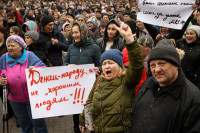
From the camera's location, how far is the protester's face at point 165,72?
1548mm

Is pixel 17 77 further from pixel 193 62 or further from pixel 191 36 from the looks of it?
pixel 191 36

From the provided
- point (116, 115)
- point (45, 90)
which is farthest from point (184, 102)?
point (45, 90)

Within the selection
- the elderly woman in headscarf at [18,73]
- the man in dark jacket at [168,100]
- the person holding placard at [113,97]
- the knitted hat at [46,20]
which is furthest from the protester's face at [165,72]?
the knitted hat at [46,20]

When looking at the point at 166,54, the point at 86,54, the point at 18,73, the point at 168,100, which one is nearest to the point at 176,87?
the point at 168,100

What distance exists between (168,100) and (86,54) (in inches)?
77.3

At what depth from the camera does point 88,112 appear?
2.36 m

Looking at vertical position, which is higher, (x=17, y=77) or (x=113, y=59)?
(x=113, y=59)

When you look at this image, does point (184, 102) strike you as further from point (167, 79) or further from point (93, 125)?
point (93, 125)

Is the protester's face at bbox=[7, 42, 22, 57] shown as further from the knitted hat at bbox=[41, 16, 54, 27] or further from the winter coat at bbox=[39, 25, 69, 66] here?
the knitted hat at bbox=[41, 16, 54, 27]

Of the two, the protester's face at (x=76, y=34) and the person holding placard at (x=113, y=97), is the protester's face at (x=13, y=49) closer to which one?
the protester's face at (x=76, y=34)

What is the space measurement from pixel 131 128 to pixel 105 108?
0.42 metres

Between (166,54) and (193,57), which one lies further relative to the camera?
(193,57)

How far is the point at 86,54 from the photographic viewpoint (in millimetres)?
3264

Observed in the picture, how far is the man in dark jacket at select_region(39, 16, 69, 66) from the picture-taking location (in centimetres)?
421
